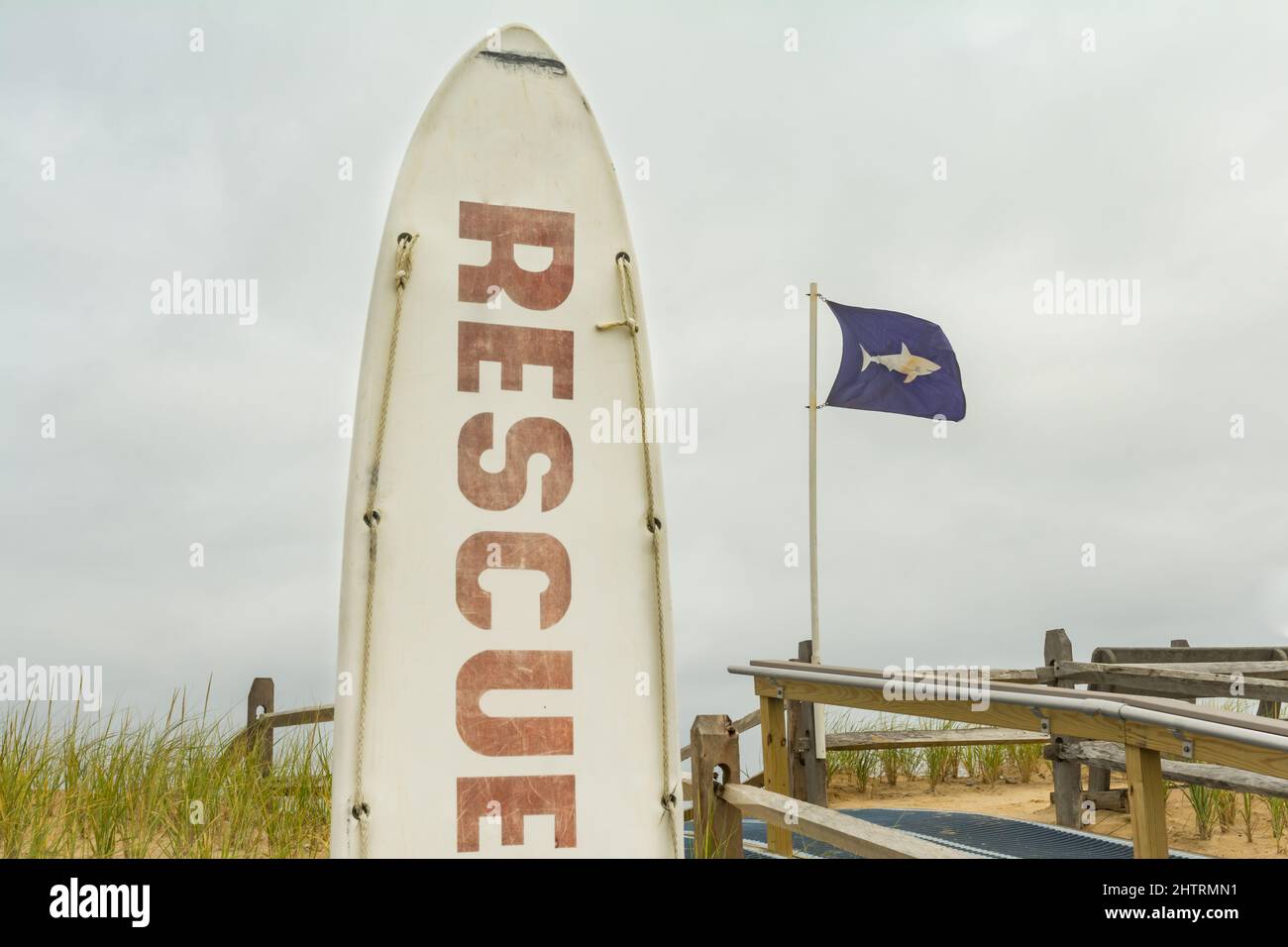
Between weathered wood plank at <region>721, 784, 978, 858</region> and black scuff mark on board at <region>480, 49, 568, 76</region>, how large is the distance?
277 cm

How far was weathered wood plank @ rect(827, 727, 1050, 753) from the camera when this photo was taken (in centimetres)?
787

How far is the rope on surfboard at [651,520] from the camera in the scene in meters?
3.88

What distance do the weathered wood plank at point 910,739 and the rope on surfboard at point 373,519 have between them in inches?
190

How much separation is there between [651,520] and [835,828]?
1.19 meters

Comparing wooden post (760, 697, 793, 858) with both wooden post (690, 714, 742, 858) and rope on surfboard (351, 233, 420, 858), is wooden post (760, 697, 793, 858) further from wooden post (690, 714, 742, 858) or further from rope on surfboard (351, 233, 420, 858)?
rope on surfboard (351, 233, 420, 858)

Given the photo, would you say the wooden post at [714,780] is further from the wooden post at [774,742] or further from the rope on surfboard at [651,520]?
the wooden post at [774,742]

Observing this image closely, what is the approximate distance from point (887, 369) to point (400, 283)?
453 cm

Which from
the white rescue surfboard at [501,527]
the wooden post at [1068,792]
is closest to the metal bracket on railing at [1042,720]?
the white rescue surfboard at [501,527]

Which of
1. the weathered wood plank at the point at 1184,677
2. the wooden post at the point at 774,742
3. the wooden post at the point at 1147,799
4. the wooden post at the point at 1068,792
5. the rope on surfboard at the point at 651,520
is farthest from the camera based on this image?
the wooden post at the point at 1068,792

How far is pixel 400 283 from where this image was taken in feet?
12.8

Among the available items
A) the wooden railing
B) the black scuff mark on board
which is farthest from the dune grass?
the black scuff mark on board

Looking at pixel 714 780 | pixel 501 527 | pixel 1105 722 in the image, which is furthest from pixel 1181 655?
pixel 501 527
